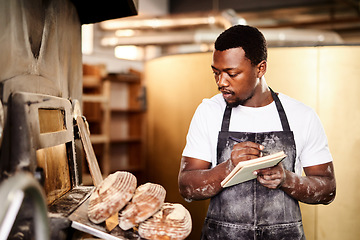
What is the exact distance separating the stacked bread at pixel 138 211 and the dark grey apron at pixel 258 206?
513 millimetres

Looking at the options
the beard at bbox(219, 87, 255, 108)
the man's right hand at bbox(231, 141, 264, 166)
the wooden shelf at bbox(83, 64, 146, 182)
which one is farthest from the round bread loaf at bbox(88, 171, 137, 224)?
the wooden shelf at bbox(83, 64, 146, 182)

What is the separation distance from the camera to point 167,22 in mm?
5398

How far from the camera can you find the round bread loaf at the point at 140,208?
1.11 m

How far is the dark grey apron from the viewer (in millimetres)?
1575

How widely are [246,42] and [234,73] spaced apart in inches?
5.5

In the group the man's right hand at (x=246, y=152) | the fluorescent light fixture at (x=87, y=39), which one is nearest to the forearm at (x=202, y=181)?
the man's right hand at (x=246, y=152)

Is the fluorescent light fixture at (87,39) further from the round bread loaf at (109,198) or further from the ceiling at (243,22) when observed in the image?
the round bread loaf at (109,198)

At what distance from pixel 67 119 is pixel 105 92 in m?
3.74

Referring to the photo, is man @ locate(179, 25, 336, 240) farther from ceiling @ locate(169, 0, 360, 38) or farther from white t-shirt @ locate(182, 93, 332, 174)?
ceiling @ locate(169, 0, 360, 38)

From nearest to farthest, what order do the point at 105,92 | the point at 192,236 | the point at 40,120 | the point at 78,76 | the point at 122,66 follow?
the point at 40,120
the point at 78,76
the point at 192,236
the point at 105,92
the point at 122,66

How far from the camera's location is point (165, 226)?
1104 mm

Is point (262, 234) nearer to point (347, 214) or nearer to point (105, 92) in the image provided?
point (347, 214)

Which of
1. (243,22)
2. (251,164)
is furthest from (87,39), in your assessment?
(251,164)

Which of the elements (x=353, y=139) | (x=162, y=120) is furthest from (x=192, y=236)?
(x=353, y=139)
